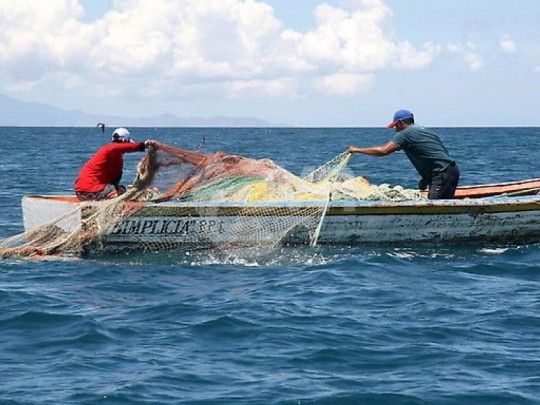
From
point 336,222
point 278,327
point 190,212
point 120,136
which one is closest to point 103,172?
point 120,136

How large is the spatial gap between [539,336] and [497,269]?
3.12 m

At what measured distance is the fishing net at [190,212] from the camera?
40.3 ft

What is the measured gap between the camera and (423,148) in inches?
512

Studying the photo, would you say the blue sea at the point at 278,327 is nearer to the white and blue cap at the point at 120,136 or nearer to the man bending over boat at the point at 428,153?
the man bending over boat at the point at 428,153

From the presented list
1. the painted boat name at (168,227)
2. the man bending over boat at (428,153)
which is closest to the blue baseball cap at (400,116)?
the man bending over boat at (428,153)

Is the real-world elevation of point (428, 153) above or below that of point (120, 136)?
below

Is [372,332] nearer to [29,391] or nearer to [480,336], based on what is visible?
[480,336]

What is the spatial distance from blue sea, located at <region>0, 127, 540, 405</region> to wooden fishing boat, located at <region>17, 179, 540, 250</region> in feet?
0.62

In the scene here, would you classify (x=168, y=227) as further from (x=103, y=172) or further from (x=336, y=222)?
(x=336, y=222)

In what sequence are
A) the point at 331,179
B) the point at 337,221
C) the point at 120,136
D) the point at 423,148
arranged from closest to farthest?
the point at 337,221
the point at 120,136
the point at 423,148
the point at 331,179

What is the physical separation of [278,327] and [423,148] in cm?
516

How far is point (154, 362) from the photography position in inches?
297

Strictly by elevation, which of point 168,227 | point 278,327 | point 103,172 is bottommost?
point 278,327

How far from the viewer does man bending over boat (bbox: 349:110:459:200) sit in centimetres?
1290
